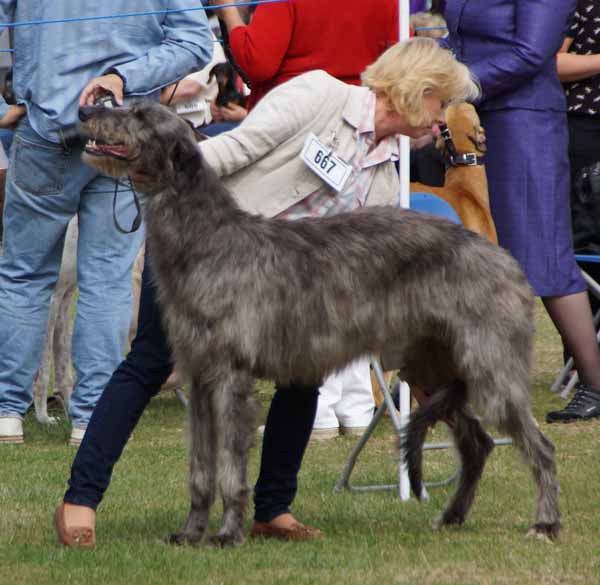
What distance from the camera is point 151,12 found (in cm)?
639

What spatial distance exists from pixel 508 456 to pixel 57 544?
2.43 metres

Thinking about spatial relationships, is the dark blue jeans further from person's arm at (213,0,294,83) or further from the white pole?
person's arm at (213,0,294,83)

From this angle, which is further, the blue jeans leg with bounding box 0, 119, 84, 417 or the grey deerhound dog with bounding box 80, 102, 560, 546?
the blue jeans leg with bounding box 0, 119, 84, 417

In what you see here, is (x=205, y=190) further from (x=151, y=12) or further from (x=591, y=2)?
(x=591, y=2)

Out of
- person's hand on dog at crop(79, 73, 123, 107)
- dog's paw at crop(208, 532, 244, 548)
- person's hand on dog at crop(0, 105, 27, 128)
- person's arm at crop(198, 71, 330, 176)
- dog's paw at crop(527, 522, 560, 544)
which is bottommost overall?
dog's paw at crop(527, 522, 560, 544)

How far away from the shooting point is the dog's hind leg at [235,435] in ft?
14.6

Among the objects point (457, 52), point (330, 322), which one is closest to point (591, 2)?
point (457, 52)

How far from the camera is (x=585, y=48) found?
25.6ft

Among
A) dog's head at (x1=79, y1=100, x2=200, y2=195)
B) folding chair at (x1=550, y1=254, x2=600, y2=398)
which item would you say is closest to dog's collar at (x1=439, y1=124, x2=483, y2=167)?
folding chair at (x1=550, y1=254, x2=600, y2=398)

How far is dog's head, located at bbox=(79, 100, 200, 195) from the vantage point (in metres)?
4.39

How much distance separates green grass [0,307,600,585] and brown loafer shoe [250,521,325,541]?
0.25 ft

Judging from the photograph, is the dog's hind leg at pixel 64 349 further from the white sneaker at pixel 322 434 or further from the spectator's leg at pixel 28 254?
the white sneaker at pixel 322 434

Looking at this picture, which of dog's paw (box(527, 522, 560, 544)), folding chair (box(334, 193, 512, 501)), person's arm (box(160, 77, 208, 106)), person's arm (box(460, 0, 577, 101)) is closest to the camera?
dog's paw (box(527, 522, 560, 544))

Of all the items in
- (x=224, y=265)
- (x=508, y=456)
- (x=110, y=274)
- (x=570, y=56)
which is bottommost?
(x=508, y=456)
